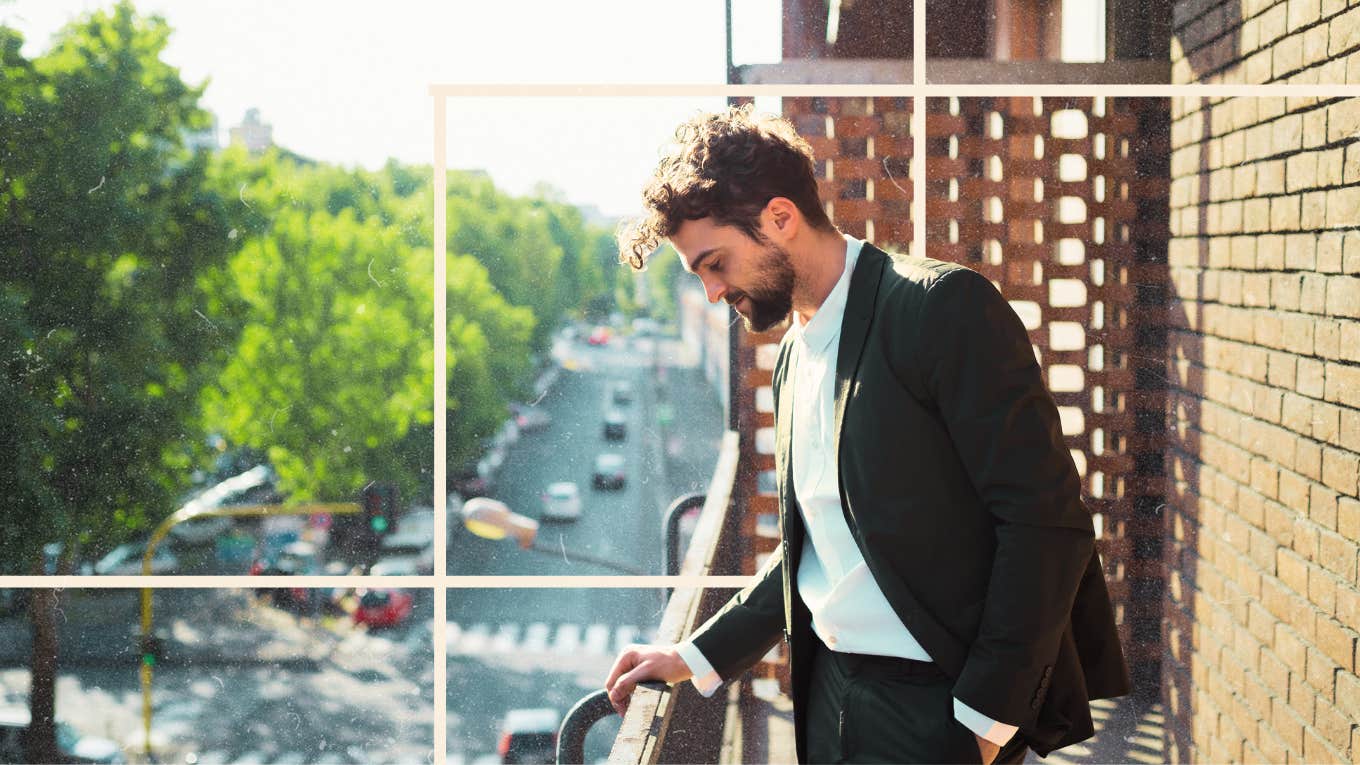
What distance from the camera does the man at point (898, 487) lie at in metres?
1.19

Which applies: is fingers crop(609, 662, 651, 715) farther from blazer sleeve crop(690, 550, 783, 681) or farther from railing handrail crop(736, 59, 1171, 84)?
railing handrail crop(736, 59, 1171, 84)

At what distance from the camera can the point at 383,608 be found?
262 centimetres

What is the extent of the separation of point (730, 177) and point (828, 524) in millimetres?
405

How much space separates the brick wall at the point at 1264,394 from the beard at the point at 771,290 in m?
1.30

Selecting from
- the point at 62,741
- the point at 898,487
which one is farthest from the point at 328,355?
the point at 898,487

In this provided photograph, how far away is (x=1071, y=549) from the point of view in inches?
47.1

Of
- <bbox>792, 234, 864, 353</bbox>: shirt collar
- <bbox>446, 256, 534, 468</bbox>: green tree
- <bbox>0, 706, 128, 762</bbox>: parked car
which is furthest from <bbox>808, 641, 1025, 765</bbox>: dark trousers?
<bbox>0, 706, 128, 762</bbox>: parked car

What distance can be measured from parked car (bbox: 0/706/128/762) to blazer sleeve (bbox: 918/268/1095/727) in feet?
7.02

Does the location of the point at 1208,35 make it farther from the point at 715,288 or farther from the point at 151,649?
the point at 151,649

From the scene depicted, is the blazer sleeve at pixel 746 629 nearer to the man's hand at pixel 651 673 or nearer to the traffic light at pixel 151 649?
the man's hand at pixel 651 673

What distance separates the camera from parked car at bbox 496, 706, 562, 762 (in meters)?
2.62

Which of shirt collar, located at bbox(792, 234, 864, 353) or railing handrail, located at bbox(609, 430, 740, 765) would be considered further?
railing handrail, located at bbox(609, 430, 740, 765)

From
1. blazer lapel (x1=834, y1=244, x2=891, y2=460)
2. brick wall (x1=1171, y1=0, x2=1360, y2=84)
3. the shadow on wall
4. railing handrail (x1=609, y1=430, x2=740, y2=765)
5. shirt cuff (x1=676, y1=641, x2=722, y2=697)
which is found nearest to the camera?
blazer lapel (x1=834, y1=244, x2=891, y2=460)

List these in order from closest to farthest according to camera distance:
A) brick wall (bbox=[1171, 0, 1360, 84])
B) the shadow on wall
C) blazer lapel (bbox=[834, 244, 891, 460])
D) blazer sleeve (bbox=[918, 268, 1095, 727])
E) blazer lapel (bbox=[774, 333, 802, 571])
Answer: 1. blazer sleeve (bbox=[918, 268, 1095, 727])
2. blazer lapel (bbox=[834, 244, 891, 460])
3. blazer lapel (bbox=[774, 333, 802, 571])
4. brick wall (bbox=[1171, 0, 1360, 84])
5. the shadow on wall
